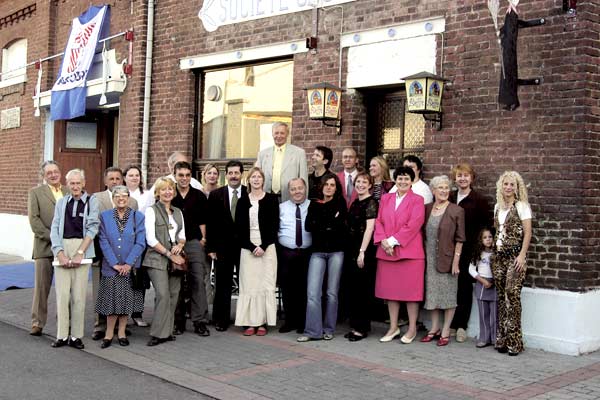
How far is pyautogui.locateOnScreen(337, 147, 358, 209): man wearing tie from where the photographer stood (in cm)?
903

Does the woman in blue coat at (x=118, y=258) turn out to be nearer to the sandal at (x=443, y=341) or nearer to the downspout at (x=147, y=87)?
the sandal at (x=443, y=341)

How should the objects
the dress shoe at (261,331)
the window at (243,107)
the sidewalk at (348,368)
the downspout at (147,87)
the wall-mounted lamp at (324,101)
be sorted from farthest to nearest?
the downspout at (147,87)
the window at (243,107)
the wall-mounted lamp at (324,101)
the dress shoe at (261,331)
the sidewalk at (348,368)

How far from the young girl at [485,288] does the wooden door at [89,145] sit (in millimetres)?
10416

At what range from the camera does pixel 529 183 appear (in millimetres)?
8078

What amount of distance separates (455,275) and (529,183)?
49.5 inches

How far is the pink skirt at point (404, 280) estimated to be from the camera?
8.18m

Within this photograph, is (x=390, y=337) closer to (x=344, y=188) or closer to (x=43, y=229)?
(x=344, y=188)

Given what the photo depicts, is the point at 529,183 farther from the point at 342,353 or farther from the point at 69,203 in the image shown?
the point at 69,203

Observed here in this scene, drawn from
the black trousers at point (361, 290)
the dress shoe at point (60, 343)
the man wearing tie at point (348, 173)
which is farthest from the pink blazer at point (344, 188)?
the dress shoe at point (60, 343)

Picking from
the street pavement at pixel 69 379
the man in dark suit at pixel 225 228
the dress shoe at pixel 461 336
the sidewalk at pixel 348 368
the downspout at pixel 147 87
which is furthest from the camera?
the downspout at pixel 147 87

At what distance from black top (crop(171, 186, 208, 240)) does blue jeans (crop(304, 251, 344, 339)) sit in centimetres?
136

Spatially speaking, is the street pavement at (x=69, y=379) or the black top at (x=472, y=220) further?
the black top at (x=472, y=220)

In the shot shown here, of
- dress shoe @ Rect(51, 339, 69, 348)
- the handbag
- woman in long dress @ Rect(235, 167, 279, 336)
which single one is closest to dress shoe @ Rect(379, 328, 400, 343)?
woman in long dress @ Rect(235, 167, 279, 336)

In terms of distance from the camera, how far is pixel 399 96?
9758 millimetres
